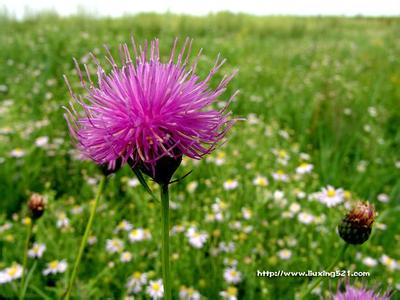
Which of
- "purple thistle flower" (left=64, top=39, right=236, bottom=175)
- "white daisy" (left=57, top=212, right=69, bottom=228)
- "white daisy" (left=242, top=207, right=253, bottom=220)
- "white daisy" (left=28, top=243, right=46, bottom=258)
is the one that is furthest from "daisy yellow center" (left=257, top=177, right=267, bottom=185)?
"purple thistle flower" (left=64, top=39, right=236, bottom=175)

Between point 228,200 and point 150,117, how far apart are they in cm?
148

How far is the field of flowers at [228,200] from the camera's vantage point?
1843 mm

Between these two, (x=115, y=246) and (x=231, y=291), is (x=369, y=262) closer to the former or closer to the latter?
(x=231, y=291)

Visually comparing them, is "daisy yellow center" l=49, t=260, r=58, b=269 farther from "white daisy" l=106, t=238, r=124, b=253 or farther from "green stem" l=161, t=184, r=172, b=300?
"green stem" l=161, t=184, r=172, b=300

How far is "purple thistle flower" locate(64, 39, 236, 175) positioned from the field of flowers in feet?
0.99

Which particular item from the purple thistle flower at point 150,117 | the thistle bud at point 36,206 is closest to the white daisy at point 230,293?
the thistle bud at point 36,206

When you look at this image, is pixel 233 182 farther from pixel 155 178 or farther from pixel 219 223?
Answer: pixel 155 178

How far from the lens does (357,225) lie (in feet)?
3.70

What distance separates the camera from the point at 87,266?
1984mm

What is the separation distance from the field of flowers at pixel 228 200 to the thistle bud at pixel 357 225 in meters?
0.14

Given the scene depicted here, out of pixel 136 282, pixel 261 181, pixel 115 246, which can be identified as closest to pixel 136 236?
pixel 115 246

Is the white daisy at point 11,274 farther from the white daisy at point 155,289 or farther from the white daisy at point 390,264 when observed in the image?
the white daisy at point 390,264

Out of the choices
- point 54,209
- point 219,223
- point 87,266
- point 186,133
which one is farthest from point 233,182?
point 186,133

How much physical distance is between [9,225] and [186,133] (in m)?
1.71
